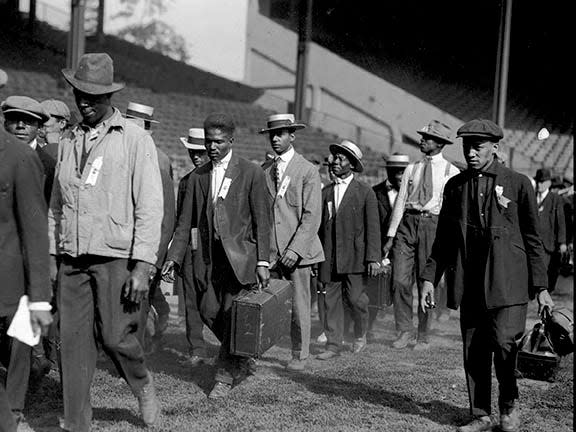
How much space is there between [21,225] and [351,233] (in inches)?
194

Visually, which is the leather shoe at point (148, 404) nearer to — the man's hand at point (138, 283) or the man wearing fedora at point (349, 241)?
the man's hand at point (138, 283)

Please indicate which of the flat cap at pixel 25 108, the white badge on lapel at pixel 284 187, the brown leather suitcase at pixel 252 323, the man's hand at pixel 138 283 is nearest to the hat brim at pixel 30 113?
the flat cap at pixel 25 108

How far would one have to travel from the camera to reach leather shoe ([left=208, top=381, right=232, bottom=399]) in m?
6.10

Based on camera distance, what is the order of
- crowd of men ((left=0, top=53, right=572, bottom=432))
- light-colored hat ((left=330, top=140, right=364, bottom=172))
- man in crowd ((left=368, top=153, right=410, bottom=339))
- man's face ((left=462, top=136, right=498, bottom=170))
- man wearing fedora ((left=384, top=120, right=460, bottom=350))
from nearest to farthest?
crowd of men ((left=0, top=53, right=572, bottom=432))
man's face ((left=462, top=136, right=498, bottom=170))
light-colored hat ((left=330, top=140, right=364, bottom=172))
man wearing fedora ((left=384, top=120, right=460, bottom=350))
man in crowd ((left=368, top=153, right=410, bottom=339))

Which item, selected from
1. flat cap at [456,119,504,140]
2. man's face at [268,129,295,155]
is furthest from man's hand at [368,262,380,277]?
flat cap at [456,119,504,140]

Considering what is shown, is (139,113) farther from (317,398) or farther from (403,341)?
(403,341)

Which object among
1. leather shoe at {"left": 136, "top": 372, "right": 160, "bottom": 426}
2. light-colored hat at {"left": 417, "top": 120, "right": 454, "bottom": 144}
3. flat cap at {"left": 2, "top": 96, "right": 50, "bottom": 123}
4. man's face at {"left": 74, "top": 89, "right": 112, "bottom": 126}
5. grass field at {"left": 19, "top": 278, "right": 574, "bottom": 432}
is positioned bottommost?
grass field at {"left": 19, "top": 278, "right": 574, "bottom": 432}

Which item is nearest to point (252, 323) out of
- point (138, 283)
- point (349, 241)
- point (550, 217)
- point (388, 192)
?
point (138, 283)

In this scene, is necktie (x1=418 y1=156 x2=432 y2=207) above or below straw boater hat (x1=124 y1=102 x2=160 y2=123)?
below

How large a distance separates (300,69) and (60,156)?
53.2ft

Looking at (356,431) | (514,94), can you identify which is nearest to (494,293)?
(356,431)

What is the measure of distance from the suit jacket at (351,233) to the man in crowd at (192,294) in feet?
5.07

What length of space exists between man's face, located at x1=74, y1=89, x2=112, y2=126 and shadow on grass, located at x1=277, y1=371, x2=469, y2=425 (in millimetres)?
2813

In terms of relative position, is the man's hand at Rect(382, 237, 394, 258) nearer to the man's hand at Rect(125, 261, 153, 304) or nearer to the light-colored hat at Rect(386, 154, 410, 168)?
the light-colored hat at Rect(386, 154, 410, 168)
